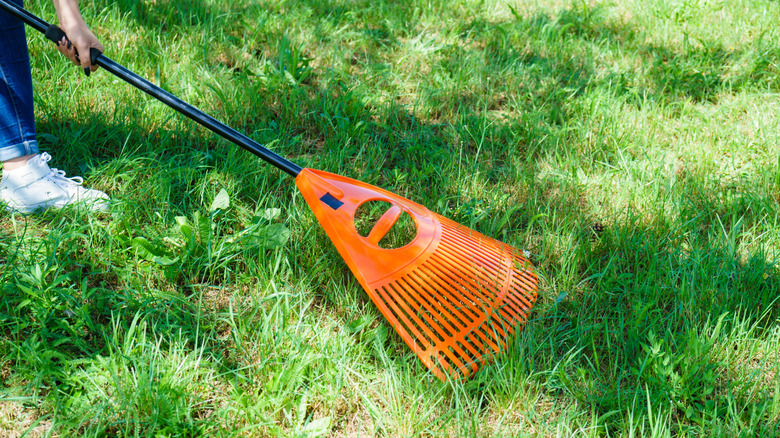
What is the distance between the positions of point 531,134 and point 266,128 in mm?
1167

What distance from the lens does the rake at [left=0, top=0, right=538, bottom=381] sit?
1511 mm

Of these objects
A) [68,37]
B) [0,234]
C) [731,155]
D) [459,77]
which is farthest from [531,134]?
[0,234]

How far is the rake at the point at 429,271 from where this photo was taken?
4.96ft

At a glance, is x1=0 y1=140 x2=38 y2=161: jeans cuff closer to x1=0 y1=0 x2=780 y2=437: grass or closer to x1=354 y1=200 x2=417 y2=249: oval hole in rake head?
x1=0 y1=0 x2=780 y2=437: grass

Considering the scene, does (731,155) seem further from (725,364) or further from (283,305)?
(283,305)

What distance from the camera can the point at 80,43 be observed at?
5.40 ft

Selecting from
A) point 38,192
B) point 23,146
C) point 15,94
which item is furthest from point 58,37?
point 38,192

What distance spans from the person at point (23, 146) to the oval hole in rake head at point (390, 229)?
90cm

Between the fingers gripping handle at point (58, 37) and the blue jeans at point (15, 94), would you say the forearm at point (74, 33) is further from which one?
the blue jeans at point (15, 94)

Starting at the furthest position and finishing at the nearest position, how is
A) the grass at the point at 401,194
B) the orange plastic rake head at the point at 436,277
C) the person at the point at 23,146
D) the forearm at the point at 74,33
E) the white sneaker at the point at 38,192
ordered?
the white sneaker at the point at 38,192 → the person at the point at 23,146 → the forearm at the point at 74,33 → the orange plastic rake head at the point at 436,277 → the grass at the point at 401,194

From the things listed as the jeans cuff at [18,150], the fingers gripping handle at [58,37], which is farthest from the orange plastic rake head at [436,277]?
the jeans cuff at [18,150]

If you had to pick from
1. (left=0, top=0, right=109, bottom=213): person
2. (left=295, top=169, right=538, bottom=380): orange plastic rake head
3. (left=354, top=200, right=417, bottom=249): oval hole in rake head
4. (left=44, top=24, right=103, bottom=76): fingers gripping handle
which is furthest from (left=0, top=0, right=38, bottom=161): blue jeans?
(left=354, top=200, right=417, bottom=249): oval hole in rake head

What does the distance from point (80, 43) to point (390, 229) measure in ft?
3.79

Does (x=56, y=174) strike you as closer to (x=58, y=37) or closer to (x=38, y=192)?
(x=38, y=192)
